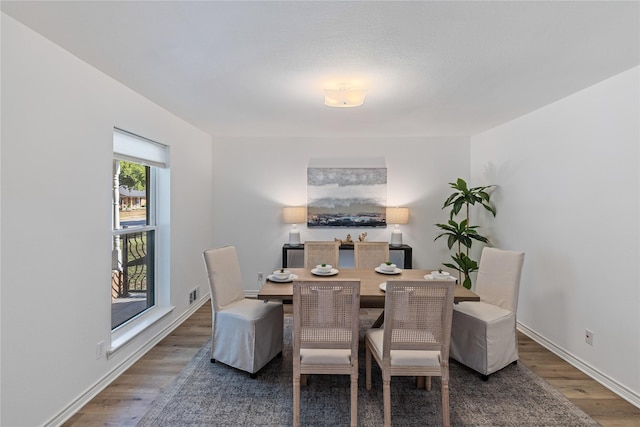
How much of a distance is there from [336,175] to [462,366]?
9.79 ft

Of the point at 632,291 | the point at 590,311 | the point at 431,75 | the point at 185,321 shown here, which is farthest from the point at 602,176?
the point at 185,321

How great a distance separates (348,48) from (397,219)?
2984 millimetres

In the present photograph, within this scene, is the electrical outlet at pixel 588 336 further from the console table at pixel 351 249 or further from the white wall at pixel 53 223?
the white wall at pixel 53 223

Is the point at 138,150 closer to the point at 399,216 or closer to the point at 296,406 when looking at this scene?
the point at 296,406

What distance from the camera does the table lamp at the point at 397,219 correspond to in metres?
4.53

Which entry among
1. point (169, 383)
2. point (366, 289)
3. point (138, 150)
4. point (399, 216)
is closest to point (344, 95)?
point (366, 289)

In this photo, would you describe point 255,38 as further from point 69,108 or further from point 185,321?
point 185,321

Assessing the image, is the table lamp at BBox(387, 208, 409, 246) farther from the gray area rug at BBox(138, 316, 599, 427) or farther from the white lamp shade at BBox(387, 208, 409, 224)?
the gray area rug at BBox(138, 316, 599, 427)

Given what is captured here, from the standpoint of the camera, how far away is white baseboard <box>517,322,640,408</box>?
7.61ft

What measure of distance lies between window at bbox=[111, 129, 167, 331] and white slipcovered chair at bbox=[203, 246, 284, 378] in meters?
0.91

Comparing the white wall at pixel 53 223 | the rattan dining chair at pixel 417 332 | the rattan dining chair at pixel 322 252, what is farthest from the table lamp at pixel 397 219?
the white wall at pixel 53 223

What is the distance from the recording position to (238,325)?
263cm

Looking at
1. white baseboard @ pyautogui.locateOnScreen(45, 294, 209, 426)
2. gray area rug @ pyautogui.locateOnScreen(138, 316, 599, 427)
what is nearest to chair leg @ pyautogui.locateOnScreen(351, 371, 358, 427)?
gray area rug @ pyautogui.locateOnScreen(138, 316, 599, 427)

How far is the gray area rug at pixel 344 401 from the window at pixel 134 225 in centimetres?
98
